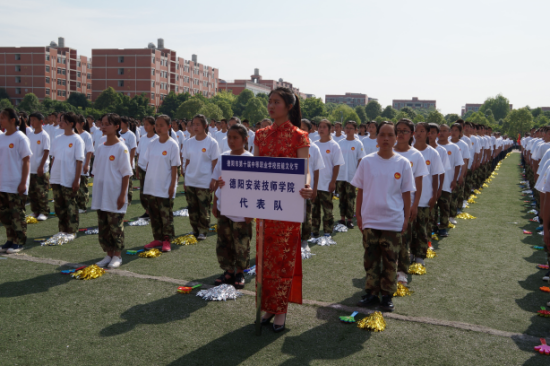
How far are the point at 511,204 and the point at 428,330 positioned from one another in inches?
409

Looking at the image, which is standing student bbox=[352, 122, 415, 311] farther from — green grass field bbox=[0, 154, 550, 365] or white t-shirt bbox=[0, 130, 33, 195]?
white t-shirt bbox=[0, 130, 33, 195]

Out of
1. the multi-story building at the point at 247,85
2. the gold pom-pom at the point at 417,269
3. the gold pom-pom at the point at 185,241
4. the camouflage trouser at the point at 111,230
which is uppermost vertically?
the multi-story building at the point at 247,85

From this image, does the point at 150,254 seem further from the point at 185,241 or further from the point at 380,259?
the point at 380,259

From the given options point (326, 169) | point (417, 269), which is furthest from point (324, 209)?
point (417, 269)

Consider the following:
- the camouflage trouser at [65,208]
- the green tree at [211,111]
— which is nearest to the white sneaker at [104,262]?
the camouflage trouser at [65,208]

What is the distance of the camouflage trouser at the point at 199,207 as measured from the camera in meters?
7.59

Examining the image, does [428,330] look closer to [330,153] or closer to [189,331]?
[189,331]

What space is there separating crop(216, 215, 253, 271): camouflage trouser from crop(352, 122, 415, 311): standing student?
142 centimetres

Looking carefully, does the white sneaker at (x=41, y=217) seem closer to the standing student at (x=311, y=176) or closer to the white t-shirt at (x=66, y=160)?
the white t-shirt at (x=66, y=160)

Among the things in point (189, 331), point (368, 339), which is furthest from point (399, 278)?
point (189, 331)

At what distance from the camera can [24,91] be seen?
256 feet

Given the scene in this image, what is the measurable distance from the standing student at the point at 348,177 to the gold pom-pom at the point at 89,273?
506cm

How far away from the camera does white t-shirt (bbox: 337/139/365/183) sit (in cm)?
904

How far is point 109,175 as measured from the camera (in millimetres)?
5965
